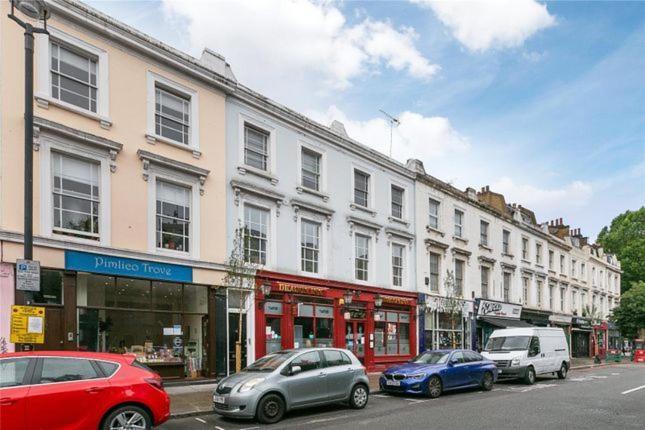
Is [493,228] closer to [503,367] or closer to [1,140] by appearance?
[503,367]

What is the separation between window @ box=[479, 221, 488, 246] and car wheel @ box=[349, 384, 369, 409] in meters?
20.0

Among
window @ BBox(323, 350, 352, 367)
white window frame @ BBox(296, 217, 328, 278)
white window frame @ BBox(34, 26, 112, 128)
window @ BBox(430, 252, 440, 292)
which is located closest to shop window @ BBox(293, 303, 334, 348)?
white window frame @ BBox(296, 217, 328, 278)

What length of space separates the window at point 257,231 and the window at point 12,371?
983 centimetres

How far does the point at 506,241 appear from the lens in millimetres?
34000

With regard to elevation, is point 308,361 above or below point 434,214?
below

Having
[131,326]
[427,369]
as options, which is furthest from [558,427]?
[131,326]

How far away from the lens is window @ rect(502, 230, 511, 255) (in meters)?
33.6

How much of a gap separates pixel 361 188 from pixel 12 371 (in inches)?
→ 669

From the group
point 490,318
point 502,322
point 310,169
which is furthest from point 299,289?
point 502,322

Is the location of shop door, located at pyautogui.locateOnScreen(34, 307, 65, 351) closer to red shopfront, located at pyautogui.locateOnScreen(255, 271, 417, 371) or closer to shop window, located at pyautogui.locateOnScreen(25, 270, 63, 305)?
shop window, located at pyautogui.locateOnScreen(25, 270, 63, 305)

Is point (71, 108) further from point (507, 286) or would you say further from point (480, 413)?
point (507, 286)

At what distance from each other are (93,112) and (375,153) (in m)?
12.7

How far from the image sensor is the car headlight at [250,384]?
10.7m

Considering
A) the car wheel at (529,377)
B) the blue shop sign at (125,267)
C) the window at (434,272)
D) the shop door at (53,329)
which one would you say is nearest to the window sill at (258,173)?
the blue shop sign at (125,267)
